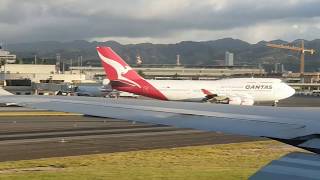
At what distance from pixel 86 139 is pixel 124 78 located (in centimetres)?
3362

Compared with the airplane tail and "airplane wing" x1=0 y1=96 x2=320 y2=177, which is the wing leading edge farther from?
the airplane tail

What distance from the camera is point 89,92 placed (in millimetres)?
89938

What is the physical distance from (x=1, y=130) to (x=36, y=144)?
809cm

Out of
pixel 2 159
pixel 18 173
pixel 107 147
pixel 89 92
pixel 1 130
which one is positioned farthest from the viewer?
pixel 89 92

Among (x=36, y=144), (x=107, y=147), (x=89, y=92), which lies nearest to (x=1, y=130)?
(x=36, y=144)

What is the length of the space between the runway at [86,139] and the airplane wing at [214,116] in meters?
9.40

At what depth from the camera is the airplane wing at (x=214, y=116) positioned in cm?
488

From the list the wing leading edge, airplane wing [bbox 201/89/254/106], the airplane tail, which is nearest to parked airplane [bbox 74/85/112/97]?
the airplane tail

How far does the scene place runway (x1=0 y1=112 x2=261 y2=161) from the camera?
20.7m

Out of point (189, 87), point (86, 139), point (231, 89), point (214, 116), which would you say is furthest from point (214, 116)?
point (231, 89)

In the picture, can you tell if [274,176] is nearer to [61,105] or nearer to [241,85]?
[61,105]

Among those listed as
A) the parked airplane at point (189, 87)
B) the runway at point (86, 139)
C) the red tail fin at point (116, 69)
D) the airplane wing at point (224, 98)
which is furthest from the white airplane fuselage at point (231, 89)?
the runway at point (86, 139)

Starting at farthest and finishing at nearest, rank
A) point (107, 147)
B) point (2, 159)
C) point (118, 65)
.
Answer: point (118, 65) < point (107, 147) < point (2, 159)

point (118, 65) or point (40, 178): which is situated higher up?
point (118, 65)
